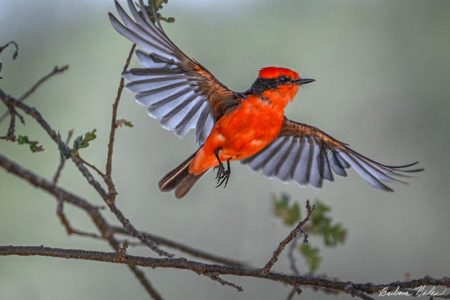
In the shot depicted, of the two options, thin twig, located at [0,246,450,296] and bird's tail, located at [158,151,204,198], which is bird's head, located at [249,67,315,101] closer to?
bird's tail, located at [158,151,204,198]

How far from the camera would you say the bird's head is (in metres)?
3.97

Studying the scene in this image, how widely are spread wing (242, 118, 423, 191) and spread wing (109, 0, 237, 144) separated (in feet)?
1.73

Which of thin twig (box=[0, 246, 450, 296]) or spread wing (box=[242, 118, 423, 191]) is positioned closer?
thin twig (box=[0, 246, 450, 296])

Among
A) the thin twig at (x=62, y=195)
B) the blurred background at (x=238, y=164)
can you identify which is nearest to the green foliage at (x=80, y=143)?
the thin twig at (x=62, y=195)

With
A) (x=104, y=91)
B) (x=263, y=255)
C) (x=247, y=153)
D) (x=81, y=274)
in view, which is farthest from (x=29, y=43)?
(x=247, y=153)

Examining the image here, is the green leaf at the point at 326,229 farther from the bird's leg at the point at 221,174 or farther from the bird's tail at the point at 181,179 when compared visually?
the bird's tail at the point at 181,179

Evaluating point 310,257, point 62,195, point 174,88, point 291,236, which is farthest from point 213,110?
point 62,195

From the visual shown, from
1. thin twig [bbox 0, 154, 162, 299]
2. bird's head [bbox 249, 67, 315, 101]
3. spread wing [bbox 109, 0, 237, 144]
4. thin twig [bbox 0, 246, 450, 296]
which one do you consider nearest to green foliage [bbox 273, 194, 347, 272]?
bird's head [bbox 249, 67, 315, 101]

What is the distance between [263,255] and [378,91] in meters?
2.54

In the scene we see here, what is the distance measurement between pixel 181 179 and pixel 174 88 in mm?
500

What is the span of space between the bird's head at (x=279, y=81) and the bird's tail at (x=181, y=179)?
0.57 metres

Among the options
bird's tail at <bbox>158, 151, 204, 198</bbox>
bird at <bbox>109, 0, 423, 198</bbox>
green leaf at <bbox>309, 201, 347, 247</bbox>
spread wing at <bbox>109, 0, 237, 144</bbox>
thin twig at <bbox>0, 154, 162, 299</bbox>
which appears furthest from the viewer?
bird's tail at <bbox>158, 151, 204, 198</bbox>

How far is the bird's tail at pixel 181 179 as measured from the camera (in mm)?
4277

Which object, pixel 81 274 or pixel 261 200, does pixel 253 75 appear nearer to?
pixel 261 200
